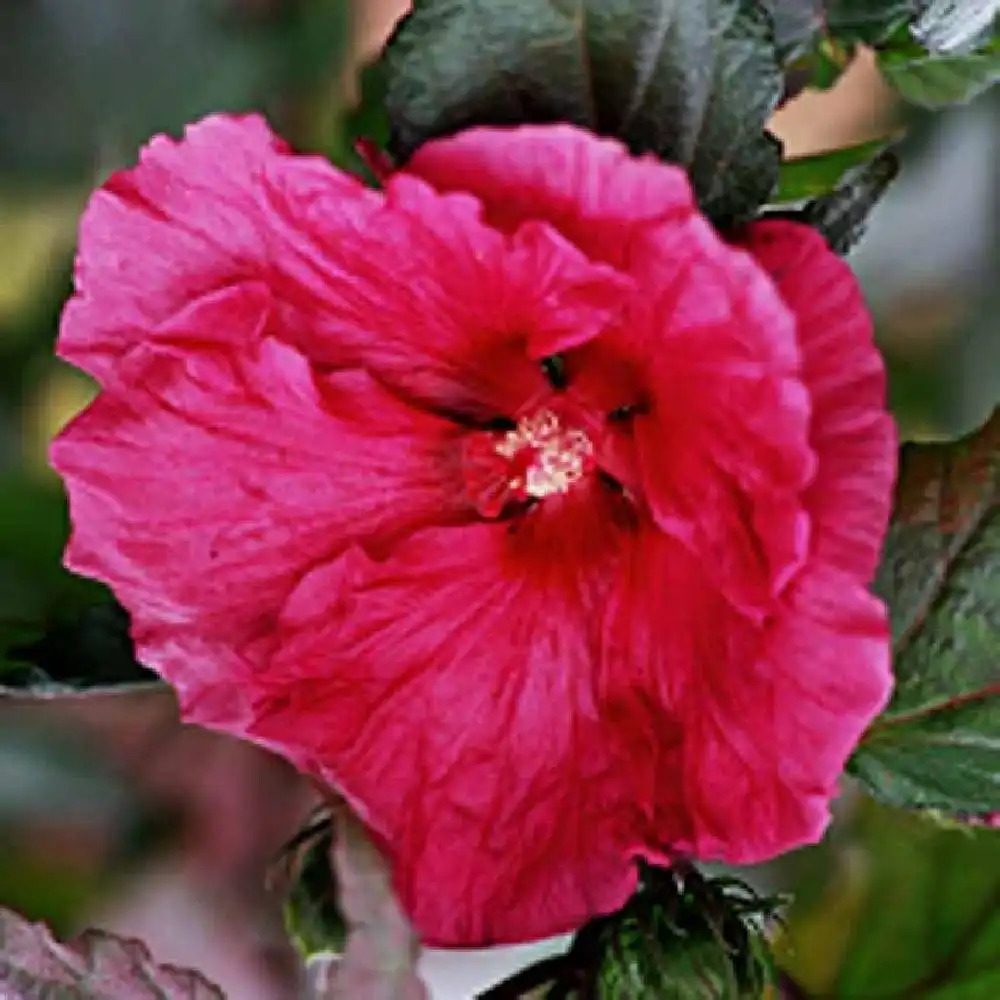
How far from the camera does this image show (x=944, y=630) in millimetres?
450

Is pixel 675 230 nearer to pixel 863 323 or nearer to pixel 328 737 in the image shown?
pixel 863 323

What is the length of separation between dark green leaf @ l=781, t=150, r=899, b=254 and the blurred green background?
1.03 ft

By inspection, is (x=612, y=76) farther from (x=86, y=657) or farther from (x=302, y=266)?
(x=86, y=657)

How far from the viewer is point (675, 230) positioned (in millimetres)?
347

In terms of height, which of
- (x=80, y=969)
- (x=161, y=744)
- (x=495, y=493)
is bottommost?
(x=161, y=744)

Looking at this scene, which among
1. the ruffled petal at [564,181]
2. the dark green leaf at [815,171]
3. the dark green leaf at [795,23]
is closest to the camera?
the ruffled petal at [564,181]

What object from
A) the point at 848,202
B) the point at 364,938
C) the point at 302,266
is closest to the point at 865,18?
the point at 848,202

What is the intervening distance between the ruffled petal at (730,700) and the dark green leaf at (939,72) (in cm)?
19

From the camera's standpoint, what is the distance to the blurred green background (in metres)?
0.65

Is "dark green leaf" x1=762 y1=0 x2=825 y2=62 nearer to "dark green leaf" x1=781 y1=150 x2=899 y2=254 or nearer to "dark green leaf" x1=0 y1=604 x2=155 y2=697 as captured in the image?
"dark green leaf" x1=781 y1=150 x2=899 y2=254

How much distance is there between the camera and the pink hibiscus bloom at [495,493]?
1.20 feet

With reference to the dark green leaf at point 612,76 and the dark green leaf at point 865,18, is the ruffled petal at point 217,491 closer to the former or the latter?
the dark green leaf at point 612,76

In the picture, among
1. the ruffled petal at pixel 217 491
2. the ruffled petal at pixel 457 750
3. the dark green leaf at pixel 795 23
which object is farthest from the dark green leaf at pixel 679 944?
the dark green leaf at pixel 795 23

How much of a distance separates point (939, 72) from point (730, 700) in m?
0.24
